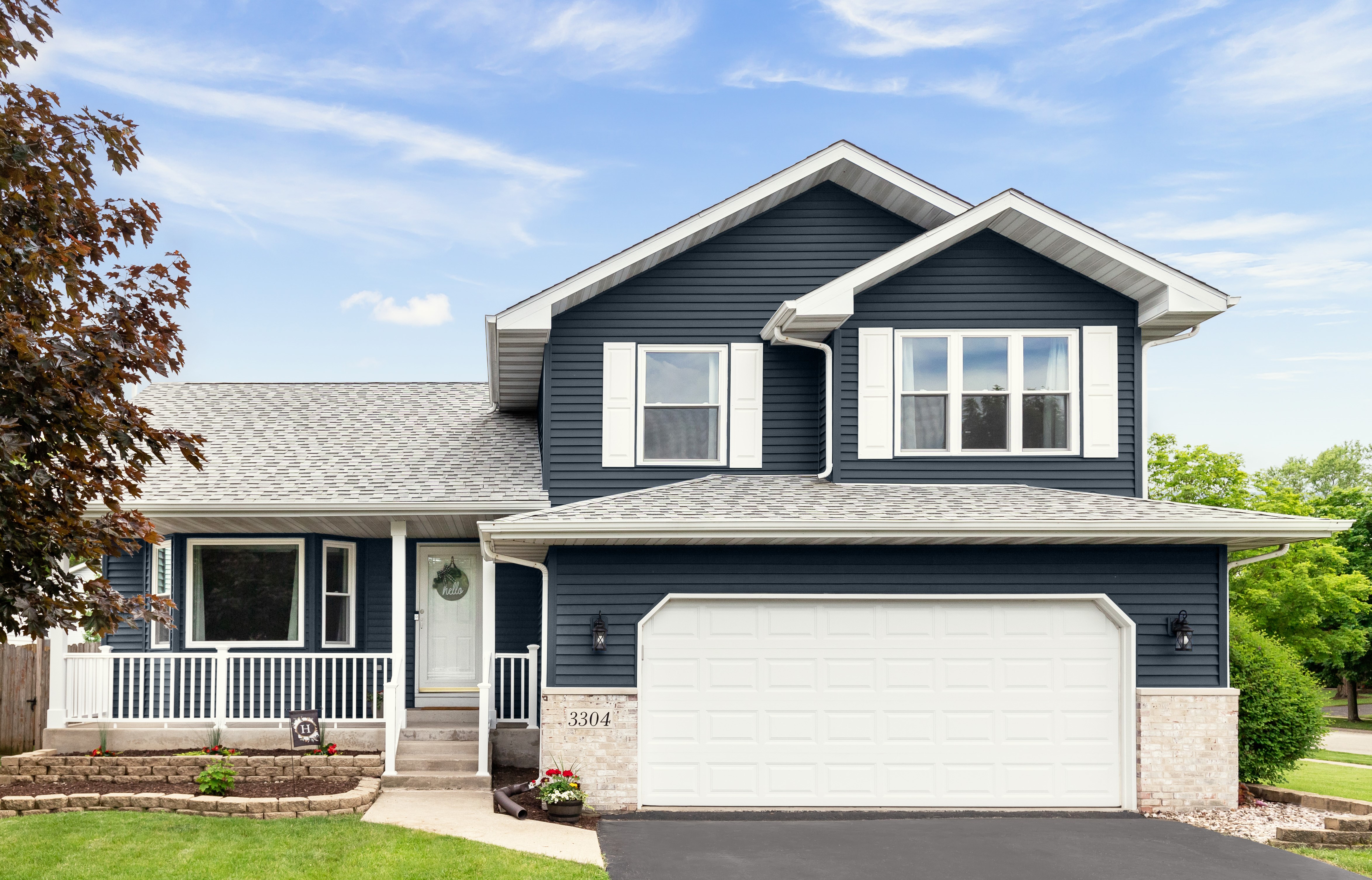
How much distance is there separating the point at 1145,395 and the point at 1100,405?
615 millimetres

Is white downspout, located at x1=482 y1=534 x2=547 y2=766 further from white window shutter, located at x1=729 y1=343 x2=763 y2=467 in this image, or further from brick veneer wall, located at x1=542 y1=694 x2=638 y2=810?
white window shutter, located at x1=729 y1=343 x2=763 y2=467

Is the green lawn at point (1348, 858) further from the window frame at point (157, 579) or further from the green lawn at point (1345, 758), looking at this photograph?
the green lawn at point (1345, 758)

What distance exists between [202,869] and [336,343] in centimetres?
3351

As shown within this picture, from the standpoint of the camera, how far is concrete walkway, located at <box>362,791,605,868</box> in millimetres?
8609

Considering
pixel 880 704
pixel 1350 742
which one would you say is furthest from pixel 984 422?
pixel 1350 742

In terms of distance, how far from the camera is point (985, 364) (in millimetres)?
11555

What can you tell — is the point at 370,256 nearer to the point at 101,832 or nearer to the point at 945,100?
the point at 945,100

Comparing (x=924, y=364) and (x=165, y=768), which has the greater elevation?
(x=924, y=364)

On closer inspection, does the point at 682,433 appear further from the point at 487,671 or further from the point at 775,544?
the point at 487,671

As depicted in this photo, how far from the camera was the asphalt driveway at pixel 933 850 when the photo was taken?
813 cm

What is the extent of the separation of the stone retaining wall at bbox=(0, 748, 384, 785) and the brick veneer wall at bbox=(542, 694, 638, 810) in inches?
87.4

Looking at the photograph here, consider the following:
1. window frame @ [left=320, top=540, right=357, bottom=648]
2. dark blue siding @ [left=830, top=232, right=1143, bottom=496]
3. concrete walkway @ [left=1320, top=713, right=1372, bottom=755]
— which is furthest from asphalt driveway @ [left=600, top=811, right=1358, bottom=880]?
concrete walkway @ [left=1320, top=713, right=1372, bottom=755]

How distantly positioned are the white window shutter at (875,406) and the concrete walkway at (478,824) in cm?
506

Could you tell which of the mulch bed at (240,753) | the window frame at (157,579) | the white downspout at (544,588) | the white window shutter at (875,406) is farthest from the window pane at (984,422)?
the window frame at (157,579)
